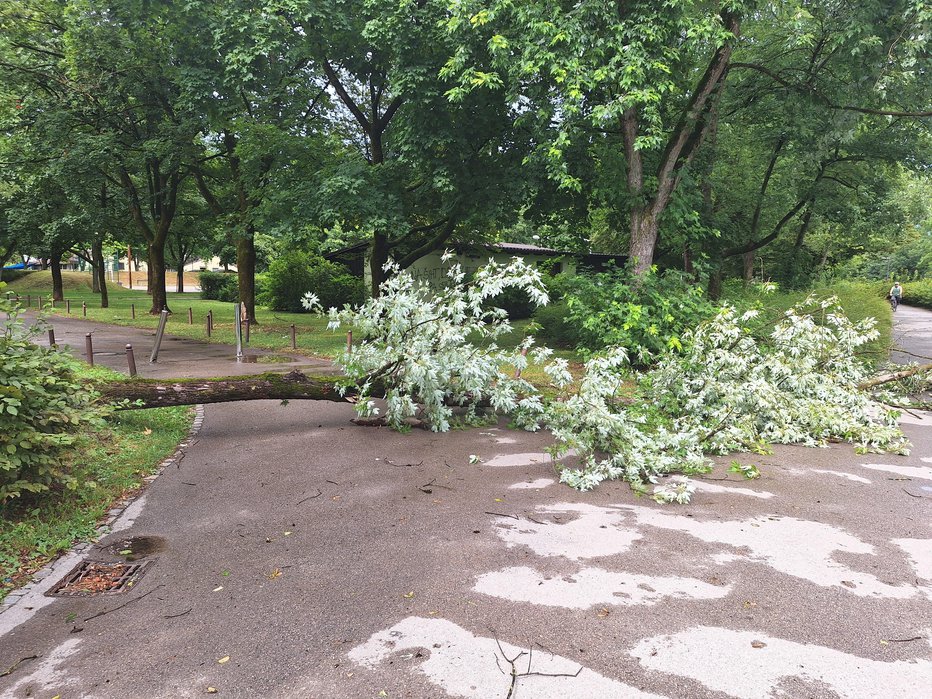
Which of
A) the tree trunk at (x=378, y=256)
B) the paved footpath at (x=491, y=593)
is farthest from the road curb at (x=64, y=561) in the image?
the tree trunk at (x=378, y=256)

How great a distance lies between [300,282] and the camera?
98.5 feet

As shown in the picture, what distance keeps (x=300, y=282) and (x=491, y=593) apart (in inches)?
1096

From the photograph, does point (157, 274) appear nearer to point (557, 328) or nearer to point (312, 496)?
point (557, 328)

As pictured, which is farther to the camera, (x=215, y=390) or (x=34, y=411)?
(x=215, y=390)

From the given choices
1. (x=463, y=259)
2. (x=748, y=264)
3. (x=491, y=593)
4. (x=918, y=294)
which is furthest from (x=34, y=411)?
(x=918, y=294)

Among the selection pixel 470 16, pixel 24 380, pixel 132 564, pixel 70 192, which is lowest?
pixel 132 564

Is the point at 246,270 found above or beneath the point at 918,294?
above

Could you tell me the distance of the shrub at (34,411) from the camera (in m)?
4.73

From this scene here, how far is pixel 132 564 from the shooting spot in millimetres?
4586

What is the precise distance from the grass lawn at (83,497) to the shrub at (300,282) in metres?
22.1

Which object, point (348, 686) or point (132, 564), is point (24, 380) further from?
point (348, 686)

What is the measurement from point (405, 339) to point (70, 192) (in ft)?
66.8

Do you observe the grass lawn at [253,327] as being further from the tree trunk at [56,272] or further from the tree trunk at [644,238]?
the tree trunk at [644,238]

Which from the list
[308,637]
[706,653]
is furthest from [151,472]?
[706,653]
